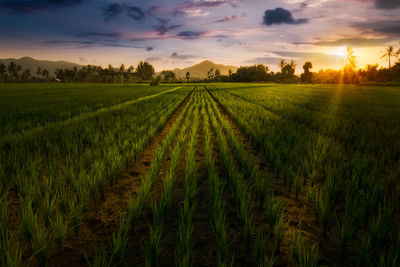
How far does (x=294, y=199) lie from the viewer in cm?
301

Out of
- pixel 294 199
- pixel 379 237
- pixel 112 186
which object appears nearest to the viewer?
pixel 379 237

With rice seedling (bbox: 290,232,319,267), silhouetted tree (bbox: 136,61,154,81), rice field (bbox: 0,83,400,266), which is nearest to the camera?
rice seedling (bbox: 290,232,319,267)

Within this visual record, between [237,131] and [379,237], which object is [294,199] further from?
[237,131]

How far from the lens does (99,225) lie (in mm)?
2387

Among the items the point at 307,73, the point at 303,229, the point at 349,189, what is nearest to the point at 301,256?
the point at 303,229

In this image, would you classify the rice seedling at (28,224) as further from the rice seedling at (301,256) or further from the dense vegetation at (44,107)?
the dense vegetation at (44,107)

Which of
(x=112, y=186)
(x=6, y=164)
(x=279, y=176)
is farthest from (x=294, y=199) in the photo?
(x=6, y=164)

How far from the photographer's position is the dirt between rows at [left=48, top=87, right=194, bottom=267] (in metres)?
1.91

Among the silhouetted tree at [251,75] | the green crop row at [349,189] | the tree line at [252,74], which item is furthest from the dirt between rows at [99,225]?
the silhouetted tree at [251,75]

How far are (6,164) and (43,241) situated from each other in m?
2.58

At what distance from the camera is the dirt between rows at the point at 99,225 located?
1913 millimetres

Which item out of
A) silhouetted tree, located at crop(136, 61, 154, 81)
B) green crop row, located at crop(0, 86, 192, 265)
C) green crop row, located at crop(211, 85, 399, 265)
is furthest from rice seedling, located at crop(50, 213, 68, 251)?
silhouetted tree, located at crop(136, 61, 154, 81)

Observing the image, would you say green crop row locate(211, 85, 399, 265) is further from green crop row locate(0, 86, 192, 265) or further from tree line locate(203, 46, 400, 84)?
tree line locate(203, 46, 400, 84)

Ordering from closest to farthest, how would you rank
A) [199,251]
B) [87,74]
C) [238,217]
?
[199,251], [238,217], [87,74]
